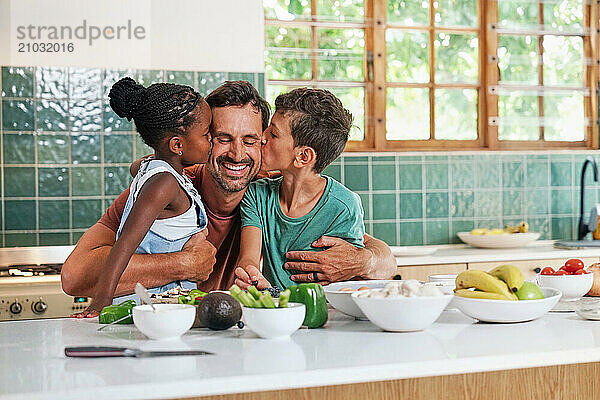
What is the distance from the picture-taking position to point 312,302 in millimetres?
1764

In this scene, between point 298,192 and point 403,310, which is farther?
point 298,192

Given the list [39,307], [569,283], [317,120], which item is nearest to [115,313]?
[317,120]

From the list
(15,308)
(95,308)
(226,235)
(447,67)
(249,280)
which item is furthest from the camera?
(447,67)

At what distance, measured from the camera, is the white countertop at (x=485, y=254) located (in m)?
3.96

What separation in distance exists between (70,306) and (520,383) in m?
2.23

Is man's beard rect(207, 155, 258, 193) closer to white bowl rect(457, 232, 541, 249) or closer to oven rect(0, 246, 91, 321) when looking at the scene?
oven rect(0, 246, 91, 321)

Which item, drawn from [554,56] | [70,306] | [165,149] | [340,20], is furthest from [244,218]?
[554,56]

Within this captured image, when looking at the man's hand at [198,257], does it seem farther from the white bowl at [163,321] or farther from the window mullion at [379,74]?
the window mullion at [379,74]

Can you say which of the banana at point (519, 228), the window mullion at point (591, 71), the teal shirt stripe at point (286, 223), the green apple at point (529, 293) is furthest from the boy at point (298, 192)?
the window mullion at point (591, 71)

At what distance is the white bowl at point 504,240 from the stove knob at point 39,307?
2.33 meters

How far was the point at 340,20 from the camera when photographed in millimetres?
4500

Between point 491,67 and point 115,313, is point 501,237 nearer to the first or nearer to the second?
point 491,67

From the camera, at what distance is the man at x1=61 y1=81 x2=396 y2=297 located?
7.98ft

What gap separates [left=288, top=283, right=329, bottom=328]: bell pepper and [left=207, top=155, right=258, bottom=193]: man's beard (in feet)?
2.55
